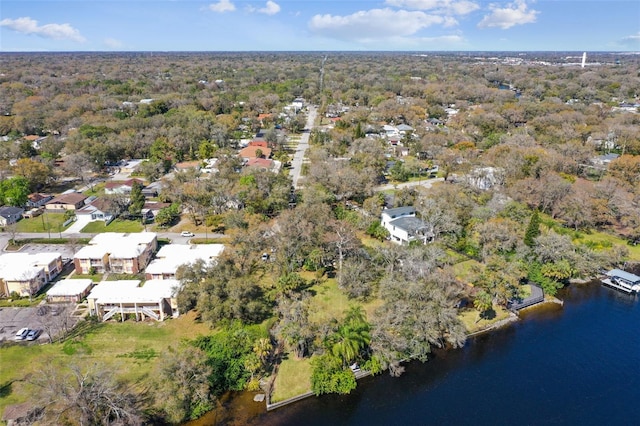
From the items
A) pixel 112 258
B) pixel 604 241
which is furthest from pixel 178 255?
pixel 604 241

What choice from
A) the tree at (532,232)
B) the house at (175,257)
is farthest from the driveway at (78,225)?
the tree at (532,232)

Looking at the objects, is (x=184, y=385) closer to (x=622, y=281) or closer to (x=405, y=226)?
(x=405, y=226)

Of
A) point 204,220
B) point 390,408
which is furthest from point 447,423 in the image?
point 204,220

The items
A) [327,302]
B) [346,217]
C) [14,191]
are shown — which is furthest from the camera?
[14,191]

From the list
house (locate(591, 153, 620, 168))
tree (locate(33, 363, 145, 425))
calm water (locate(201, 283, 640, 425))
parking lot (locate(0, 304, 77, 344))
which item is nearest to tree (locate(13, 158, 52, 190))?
parking lot (locate(0, 304, 77, 344))

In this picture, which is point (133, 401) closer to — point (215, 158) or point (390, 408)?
point (390, 408)

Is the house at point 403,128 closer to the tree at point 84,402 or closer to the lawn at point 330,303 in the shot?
the lawn at point 330,303

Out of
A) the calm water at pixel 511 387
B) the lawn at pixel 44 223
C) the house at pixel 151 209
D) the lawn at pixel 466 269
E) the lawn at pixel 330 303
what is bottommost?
the calm water at pixel 511 387

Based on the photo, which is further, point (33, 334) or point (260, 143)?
point (260, 143)
